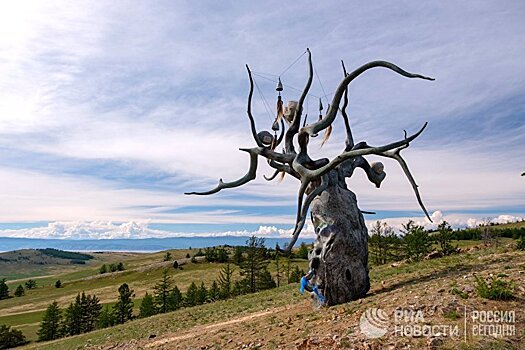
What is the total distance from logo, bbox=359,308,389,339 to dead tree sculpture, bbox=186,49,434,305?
3.42 m

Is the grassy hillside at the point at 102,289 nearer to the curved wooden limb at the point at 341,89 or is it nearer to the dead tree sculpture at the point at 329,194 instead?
the dead tree sculpture at the point at 329,194

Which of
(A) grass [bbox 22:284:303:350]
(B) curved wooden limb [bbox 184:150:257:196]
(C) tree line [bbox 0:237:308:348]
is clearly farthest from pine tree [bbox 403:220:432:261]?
(B) curved wooden limb [bbox 184:150:257:196]

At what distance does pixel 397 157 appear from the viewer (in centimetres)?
1512

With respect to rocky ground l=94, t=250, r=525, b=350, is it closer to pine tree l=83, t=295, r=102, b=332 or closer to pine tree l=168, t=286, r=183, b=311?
pine tree l=168, t=286, r=183, b=311

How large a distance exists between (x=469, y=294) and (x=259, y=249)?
194 ft

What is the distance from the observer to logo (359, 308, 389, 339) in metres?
10.2

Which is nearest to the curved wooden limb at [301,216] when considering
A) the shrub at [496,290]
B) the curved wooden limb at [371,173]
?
the curved wooden limb at [371,173]

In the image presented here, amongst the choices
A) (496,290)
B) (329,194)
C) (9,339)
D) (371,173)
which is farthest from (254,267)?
(496,290)

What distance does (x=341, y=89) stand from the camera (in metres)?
15.2

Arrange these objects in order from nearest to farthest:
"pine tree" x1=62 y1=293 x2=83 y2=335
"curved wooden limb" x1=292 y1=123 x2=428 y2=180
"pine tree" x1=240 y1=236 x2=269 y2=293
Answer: "curved wooden limb" x1=292 y1=123 x2=428 y2=180, "pine tree" x1=240 y1=236 x2=269 y2=293, "pine tree" x1=62 y1=293 x2=83 y2=335

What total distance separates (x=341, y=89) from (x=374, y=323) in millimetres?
8210

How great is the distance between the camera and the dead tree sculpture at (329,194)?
15.0 metres

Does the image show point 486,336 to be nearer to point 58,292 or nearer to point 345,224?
point 345,224

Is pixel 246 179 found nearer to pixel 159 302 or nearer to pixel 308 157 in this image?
pixel 308 157
